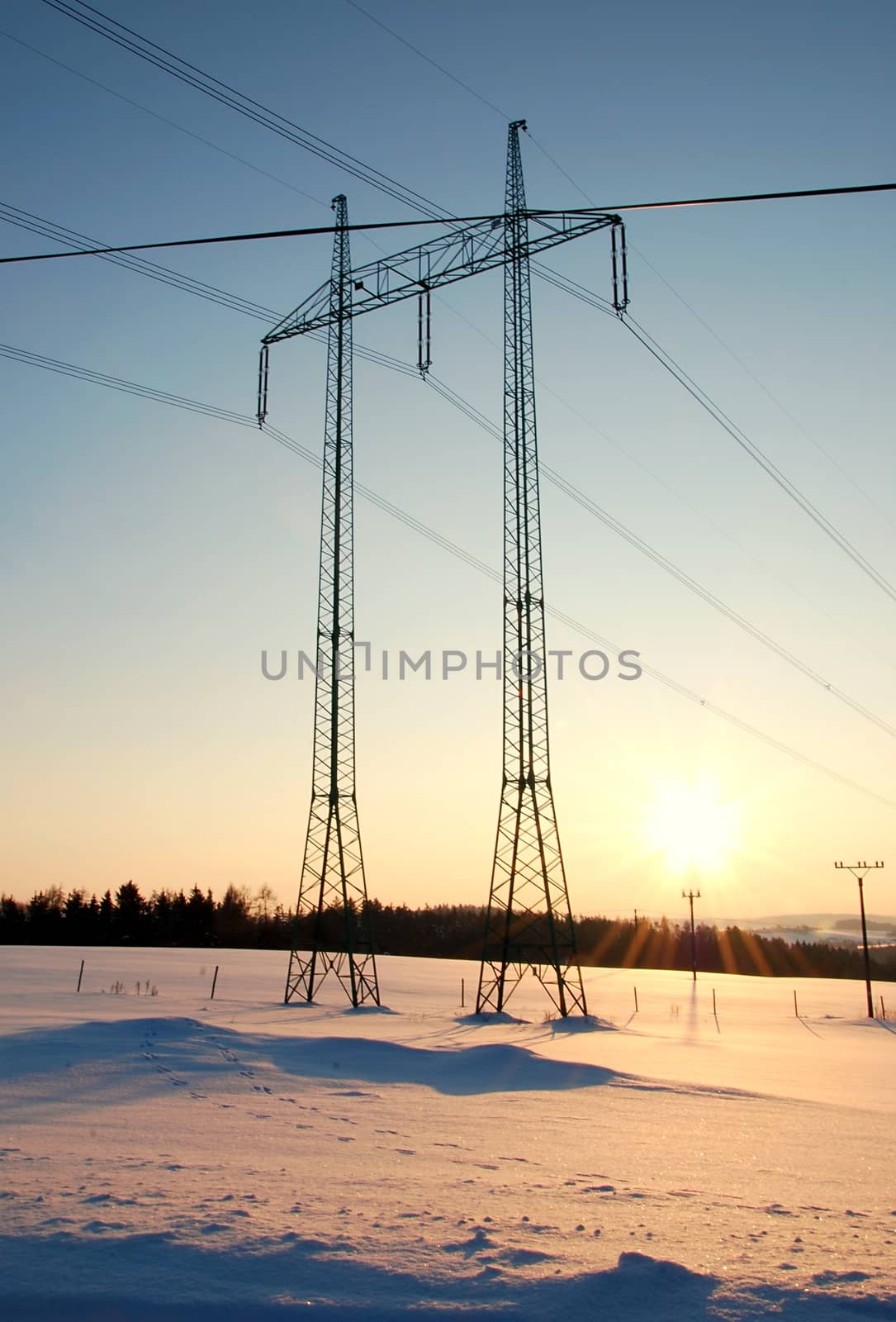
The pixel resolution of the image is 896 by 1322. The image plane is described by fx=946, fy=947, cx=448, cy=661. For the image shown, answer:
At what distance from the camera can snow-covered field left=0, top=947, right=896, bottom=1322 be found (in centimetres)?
731

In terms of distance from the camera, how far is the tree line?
4688 inches

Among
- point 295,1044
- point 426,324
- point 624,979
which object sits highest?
point 426,324

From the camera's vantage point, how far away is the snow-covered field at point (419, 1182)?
7.31 m

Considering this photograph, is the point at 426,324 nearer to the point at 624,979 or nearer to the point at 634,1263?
the point at 634,1263

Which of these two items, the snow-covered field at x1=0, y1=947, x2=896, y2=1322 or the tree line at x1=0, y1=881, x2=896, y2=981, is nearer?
the snow-covered field at x1=0, y1=947, x2=896, y2=1322

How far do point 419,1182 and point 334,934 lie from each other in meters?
111

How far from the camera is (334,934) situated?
384 feet

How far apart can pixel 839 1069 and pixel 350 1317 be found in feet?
90.9

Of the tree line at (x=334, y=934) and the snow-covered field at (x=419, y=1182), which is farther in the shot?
the tree line at (x=334, y=934)

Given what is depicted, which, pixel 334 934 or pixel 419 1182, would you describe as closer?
pixel 419 1182

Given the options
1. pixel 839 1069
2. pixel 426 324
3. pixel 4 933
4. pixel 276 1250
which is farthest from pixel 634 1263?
pixel 4 933

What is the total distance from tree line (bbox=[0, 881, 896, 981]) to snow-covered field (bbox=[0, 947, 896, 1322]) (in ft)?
292

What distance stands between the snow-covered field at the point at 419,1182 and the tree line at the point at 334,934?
88887 millimetres

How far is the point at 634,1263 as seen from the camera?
7848 millimetres
